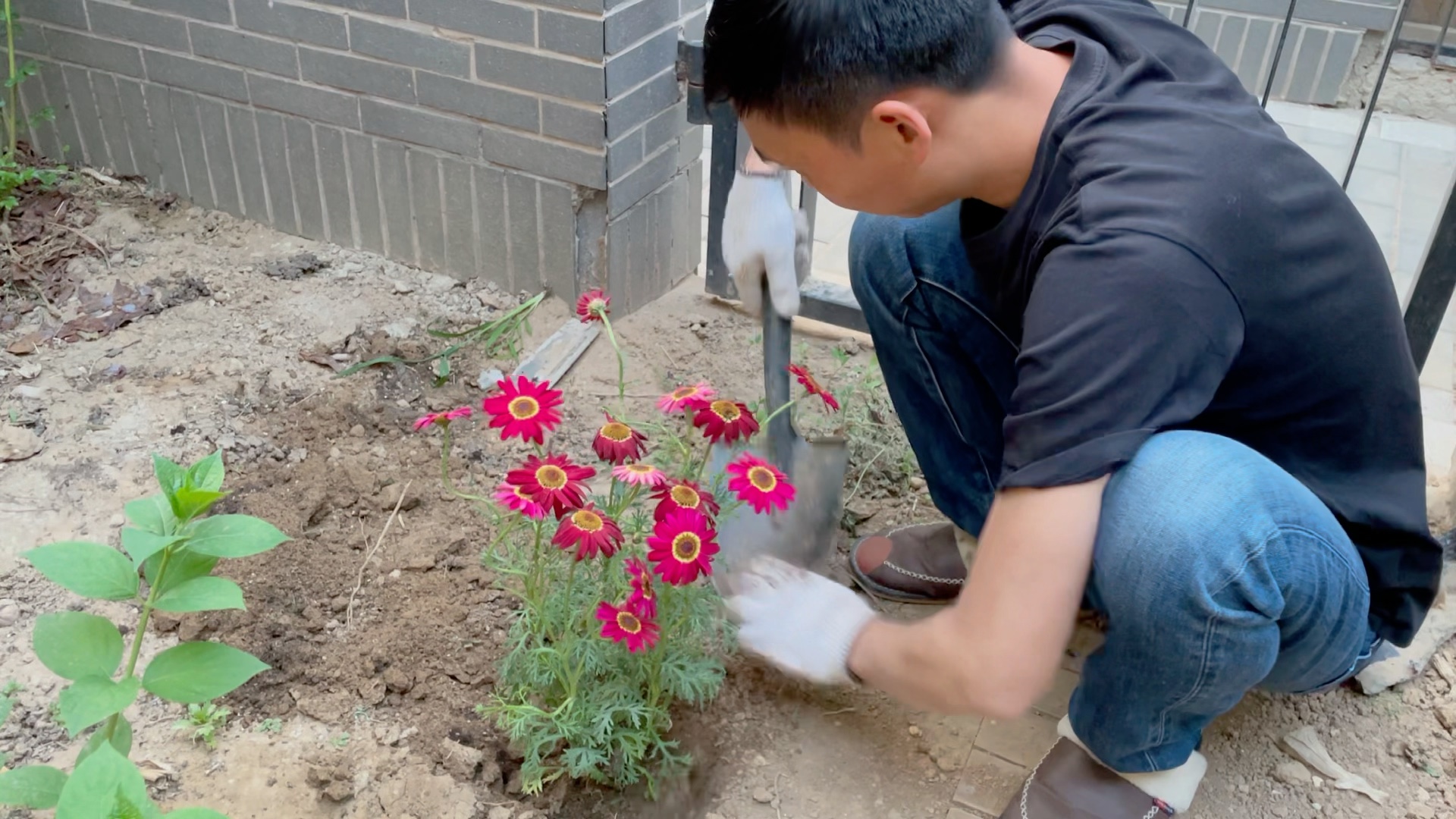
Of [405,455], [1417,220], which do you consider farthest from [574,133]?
[1417,220]

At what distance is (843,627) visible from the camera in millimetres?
1554

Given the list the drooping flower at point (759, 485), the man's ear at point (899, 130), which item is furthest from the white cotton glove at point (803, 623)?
the man's ear at point (899, 130)

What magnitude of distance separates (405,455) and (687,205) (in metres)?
1.08

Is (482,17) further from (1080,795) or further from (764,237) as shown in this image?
(1080,795)

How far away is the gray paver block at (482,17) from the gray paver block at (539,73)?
0.03m

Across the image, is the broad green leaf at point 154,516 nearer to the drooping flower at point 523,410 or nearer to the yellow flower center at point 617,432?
the drooping flower at point 523,410

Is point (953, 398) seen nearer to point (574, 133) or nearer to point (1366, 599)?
point (1366, 599)

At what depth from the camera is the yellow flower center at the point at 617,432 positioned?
4.96 ft

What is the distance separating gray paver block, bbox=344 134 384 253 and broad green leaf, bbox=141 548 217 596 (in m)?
1.91

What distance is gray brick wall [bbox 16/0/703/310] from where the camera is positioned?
2.63 metres

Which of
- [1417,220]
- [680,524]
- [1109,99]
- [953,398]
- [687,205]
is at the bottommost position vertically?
[1417,220]

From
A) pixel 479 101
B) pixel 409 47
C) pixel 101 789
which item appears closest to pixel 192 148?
pixel 409 47

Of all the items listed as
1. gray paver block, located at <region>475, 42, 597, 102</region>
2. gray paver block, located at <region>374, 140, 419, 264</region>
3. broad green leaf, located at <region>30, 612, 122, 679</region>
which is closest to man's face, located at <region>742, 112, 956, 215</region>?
broad green leaf, located at <region>30, 612, 122, 679</region>

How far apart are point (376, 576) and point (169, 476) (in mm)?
894
